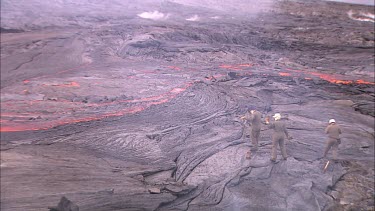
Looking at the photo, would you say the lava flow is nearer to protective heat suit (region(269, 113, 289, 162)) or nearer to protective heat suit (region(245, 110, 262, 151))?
protective heat suit (region(245, 110, 262, 151))

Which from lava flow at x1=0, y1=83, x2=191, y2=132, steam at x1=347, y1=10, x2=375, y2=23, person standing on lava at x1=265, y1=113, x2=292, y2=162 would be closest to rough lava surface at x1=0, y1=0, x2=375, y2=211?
lava flow at x1=0, y1=83, x2=191, y2=132

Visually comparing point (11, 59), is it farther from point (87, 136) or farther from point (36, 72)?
point (87, 136)

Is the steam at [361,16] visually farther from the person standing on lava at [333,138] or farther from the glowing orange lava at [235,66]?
the person standing on lava at [333,138]

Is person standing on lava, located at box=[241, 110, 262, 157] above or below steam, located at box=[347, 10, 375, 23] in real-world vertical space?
Result: below

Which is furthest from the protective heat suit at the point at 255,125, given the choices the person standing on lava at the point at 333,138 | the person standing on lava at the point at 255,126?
the person standing on lava at the point at 333,138

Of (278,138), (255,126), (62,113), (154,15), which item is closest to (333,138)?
(278,138)
